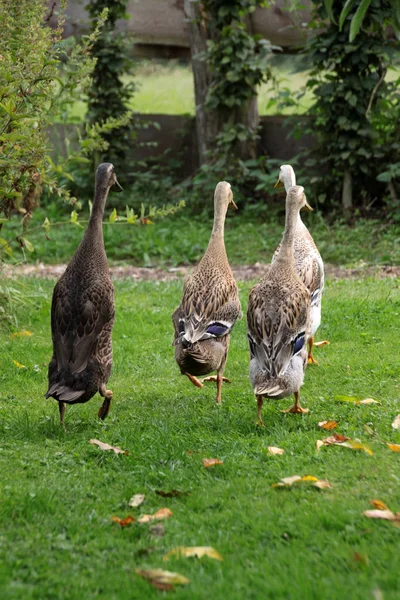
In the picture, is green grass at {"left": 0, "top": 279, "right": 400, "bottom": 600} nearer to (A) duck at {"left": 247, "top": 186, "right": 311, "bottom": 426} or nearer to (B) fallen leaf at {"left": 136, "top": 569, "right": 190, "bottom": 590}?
(B) fallen leaf at {"left": 136, "top": 569, "right": 190, "bottom": 590}

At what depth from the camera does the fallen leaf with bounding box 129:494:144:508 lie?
4.50 meters

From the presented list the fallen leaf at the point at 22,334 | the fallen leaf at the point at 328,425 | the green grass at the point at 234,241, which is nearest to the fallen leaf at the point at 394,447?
the fallen leaf at the point at 328,425

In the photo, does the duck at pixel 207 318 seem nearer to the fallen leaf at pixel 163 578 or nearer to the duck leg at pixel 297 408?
the duck leg at pixel 297 408

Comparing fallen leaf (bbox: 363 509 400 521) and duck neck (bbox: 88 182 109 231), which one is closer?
fallen leaf (bbox: 363 509 400 521)

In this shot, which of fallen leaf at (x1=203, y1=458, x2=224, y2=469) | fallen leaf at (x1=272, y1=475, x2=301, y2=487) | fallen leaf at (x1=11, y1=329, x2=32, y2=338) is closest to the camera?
fallen leaf at (x1=272, y1=475, x2=301, y2=487)

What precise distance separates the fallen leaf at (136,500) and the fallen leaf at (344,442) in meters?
Result: 1.30

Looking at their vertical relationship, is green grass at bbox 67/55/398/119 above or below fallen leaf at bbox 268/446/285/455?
above

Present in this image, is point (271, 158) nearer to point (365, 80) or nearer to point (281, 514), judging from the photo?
point (365, 80)

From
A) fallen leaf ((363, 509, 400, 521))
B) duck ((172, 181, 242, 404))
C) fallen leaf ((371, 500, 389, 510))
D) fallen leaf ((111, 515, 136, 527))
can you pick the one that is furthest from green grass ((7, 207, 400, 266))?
fallen leaf ((111, 515, 136, 527))

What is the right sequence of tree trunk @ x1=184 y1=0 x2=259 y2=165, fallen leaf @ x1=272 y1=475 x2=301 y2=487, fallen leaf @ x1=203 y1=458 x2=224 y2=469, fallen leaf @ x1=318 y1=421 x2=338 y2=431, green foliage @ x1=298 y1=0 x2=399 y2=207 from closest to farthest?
1. fallen leaf @ x1=272 y1=475 x2=301 y2=487
2. fallen leaf @ x1=203 y1=458 x2=224 y2=469
3. fallen leaf @ x1=318 y1=421 x2=338 y2=431
4. green foliage @ x1=298 y1=0 x2=399 y2=207
5. tree trunk @ x1=184 y1=0 x2=259 y2=165

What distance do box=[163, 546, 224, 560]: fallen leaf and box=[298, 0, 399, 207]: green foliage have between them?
10465mm

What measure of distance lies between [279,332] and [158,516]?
1941 mm

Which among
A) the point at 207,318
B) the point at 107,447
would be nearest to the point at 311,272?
the point at 207,318

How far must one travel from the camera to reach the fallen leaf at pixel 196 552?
3.82m
